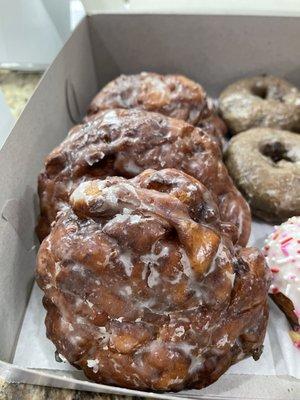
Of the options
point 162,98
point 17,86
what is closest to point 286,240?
point 162,98

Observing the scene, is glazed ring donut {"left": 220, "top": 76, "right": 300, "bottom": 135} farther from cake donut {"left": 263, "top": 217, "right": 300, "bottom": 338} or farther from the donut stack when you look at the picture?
the donut stack

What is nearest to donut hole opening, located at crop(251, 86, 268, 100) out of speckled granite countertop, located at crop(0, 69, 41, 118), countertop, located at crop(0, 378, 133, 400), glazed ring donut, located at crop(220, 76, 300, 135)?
glazed ring donut, located at crop(220, 76, 300, 135)

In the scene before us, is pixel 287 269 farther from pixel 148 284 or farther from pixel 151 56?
pixel 151 56

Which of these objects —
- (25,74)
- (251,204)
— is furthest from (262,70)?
(25,74)

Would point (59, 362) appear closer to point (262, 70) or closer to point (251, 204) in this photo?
point (251, 204)

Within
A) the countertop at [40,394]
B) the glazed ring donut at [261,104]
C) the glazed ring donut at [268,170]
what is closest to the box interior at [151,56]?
the glazed ring donut at [261,104]

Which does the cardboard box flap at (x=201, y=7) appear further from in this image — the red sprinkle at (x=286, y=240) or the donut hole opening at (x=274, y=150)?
the red sprinkle at (x=286, y=240)

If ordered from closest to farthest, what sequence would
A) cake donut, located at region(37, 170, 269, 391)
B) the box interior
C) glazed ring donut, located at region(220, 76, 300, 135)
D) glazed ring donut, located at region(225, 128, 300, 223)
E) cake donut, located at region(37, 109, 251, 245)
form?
cake donut, located at region(37, 170, 269, 391), cake donut, located at region(37, 109, 251, 245), glazed ring donut, located at region(225, 128, 300, 223), the box interior, glazed ring donut, located at region(220, 76, 300, 135)
